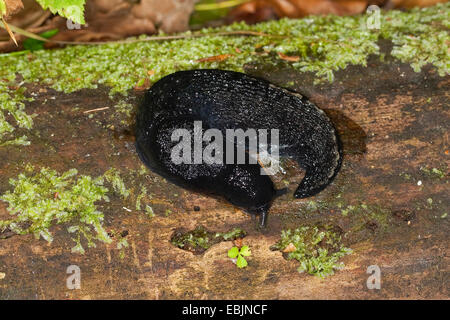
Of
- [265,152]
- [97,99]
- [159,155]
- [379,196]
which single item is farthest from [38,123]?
[379,196]

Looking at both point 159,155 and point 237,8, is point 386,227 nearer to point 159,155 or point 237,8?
point 159,155

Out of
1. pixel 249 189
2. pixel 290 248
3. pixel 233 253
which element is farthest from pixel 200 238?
pixel 290 248

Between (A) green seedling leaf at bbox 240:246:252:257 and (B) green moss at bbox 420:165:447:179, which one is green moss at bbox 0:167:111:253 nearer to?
(A) green seedling leaf at bbox 240:246:252:257

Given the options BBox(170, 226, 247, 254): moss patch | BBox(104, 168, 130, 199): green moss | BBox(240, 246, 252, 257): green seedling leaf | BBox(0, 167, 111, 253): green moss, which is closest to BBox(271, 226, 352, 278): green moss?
BBox(240, 246, 252, 257): green seedling leaf

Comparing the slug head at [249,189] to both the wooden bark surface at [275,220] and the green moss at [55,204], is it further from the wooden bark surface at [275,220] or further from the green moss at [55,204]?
the green moss at [55,204]

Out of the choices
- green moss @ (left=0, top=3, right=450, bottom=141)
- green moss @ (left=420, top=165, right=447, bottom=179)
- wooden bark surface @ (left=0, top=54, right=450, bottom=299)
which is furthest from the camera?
green moss @ (left=0, top=3, right=450, bottom=141)

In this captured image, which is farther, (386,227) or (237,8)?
(237,8)
